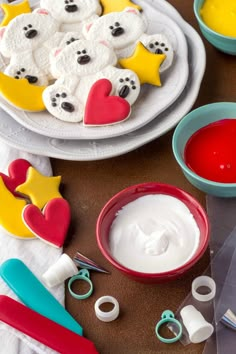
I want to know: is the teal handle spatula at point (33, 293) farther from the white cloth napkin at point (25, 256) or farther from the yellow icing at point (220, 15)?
the yellow icing at point (220, 15)

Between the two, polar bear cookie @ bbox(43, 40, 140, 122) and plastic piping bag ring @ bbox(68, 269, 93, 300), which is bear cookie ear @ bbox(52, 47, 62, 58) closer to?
polar bear cookie @ bbox(43, 40, 140, 122)

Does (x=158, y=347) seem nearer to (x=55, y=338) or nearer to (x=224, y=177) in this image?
(x=55, y=338)

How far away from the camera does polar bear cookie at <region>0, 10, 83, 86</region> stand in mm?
1021

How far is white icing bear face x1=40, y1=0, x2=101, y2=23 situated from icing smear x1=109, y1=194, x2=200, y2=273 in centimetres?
38

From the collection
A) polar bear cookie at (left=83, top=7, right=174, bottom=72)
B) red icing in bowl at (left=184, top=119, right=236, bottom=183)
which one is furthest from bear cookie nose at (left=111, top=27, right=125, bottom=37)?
red icing in bowl at (left=184, top=119, right=236, bottom=183)

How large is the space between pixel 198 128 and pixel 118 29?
0.22 metres

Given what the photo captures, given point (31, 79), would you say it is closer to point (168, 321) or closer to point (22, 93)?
point (22, 93)

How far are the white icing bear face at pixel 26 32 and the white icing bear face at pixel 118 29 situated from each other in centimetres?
6

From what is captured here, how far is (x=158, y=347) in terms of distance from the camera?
776 millimetres

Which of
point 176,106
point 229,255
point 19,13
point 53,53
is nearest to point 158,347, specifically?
point 229,255

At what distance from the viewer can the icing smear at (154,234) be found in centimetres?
80

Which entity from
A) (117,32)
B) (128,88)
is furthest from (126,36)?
(128,88)

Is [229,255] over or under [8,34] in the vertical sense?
under

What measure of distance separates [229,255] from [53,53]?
16.5 inches
